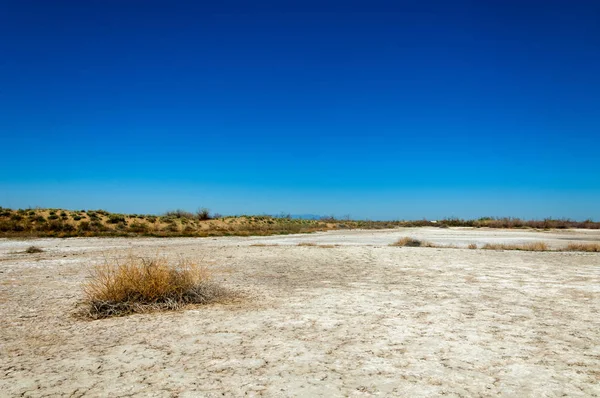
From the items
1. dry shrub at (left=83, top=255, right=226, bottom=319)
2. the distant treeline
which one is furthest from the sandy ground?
the distant treeline

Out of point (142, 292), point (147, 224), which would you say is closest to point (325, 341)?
point (142, 292)

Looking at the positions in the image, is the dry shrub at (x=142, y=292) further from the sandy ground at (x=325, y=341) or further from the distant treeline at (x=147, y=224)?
the distant treeline at (x=147, y=224)

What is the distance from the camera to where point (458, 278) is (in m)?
10.7

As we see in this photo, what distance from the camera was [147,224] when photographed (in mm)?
39031

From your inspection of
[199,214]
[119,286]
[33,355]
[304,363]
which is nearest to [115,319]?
[119,286]

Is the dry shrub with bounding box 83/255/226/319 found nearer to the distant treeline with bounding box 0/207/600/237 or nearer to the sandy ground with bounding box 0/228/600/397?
the sandy ground with bounding box 0/228/600/397

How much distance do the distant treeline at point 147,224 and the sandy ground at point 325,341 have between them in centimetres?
2255

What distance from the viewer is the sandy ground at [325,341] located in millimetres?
4164

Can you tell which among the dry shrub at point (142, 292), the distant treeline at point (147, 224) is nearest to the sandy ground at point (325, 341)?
the dry shrub at point (142, 292)

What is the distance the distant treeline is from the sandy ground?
74.0 ft

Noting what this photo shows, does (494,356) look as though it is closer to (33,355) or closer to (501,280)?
(33,355)

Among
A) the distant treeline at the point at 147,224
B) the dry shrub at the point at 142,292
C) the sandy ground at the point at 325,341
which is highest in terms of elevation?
the distant treeline at the point at 147,224

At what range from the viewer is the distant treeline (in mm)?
30927

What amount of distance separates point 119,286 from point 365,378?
15.9 feet
